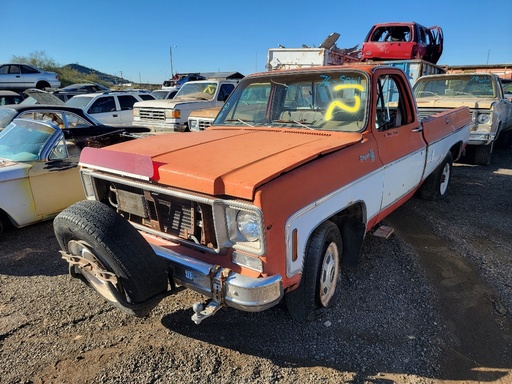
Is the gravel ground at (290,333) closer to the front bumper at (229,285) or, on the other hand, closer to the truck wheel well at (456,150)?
the front bumper at (229,285)

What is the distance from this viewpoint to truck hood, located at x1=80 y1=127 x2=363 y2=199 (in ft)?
7.79

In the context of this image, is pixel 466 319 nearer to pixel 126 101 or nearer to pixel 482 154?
pixel 482 154

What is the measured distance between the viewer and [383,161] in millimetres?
3555

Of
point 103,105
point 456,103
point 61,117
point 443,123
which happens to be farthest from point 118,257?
point 103,105

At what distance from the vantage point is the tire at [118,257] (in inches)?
95.9

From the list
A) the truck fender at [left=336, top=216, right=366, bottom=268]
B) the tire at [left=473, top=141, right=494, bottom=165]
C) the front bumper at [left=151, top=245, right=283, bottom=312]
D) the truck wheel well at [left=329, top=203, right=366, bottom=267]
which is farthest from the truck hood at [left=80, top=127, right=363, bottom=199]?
the tire at [left=473, top=141, right=494, bottom=165]

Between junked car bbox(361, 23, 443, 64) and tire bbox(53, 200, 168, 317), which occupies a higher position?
junked car bbox(361, 23, 443, 64)

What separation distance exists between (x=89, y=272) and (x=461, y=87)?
9032 millimetres

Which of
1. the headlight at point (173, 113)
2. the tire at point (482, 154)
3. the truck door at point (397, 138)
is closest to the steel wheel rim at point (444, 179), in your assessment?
the truck door at point (397, 138)

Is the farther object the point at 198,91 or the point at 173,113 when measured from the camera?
the point at 198,91

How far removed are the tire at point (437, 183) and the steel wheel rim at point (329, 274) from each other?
10.4ft

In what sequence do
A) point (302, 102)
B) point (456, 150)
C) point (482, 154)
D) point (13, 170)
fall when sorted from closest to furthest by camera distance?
point (302, 102), point (13, 170), point (456, 150), point (482, 154)

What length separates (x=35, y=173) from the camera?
4633 mm

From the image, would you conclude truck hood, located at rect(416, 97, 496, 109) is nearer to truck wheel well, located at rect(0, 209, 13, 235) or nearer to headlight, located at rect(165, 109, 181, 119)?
headlight, located at rect(165, 109, 181, 119)
